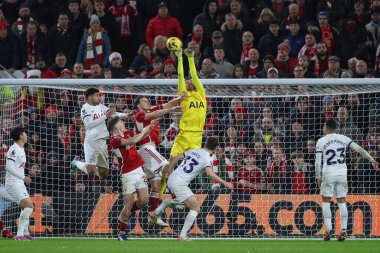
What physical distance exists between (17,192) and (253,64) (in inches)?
250

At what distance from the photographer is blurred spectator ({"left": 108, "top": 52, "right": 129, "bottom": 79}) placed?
2366cm

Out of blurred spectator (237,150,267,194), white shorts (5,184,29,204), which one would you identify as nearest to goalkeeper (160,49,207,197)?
blurred spectator (237,150,267,194)

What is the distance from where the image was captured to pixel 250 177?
68.9ft

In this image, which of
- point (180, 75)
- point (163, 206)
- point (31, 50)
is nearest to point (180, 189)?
point (163, 206)

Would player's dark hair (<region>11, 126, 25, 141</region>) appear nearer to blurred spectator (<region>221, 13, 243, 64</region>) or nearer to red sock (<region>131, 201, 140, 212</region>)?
red sock (<region>131, 201, 140, 212</region>)

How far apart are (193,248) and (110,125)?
321 cm

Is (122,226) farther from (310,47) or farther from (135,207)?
(310,47)

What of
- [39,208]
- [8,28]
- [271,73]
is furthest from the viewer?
[8,28]

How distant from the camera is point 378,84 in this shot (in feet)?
66.4

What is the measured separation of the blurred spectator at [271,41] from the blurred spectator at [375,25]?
1905 mm

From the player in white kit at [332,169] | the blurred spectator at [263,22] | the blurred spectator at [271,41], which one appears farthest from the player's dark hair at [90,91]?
the blurred spectator at [263,22]

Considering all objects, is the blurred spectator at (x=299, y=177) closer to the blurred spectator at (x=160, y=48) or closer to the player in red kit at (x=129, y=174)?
the player in red kit at (x=129, y=174)

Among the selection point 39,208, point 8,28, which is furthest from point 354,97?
point 8,28

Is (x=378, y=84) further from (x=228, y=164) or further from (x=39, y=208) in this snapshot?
(x=39, y=208)
